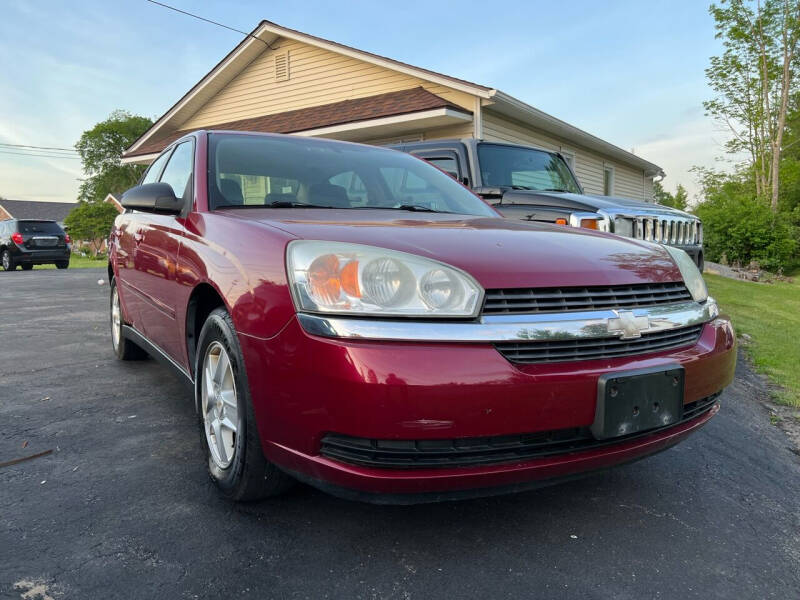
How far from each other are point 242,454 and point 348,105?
12.1 metres

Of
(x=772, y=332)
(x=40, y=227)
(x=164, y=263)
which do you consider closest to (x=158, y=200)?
(x=164, y=263)

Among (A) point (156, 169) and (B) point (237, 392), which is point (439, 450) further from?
(A) point (156, 169)

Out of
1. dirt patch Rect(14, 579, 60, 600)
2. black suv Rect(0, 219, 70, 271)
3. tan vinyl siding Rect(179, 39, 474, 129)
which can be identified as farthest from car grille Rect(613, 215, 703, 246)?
black suv Rect(0, 219, 70, 271)

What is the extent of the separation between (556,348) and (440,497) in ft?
1.81

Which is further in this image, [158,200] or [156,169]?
[156,169]

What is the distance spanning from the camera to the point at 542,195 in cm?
552

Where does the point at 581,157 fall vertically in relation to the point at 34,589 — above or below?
above

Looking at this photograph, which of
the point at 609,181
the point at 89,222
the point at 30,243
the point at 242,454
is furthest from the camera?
the point at 89,222

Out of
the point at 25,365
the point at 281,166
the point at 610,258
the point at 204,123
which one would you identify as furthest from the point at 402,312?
the point at 204,123

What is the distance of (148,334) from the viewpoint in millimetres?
3426

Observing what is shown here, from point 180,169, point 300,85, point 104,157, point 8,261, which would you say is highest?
point 104,157

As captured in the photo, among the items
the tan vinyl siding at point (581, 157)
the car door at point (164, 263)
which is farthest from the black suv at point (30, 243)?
the car door at point (164, 263)

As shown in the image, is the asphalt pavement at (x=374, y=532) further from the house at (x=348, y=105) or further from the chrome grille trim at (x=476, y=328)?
the house at (x=348, y=105)

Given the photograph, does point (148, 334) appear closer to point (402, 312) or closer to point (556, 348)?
point (402, 312)
